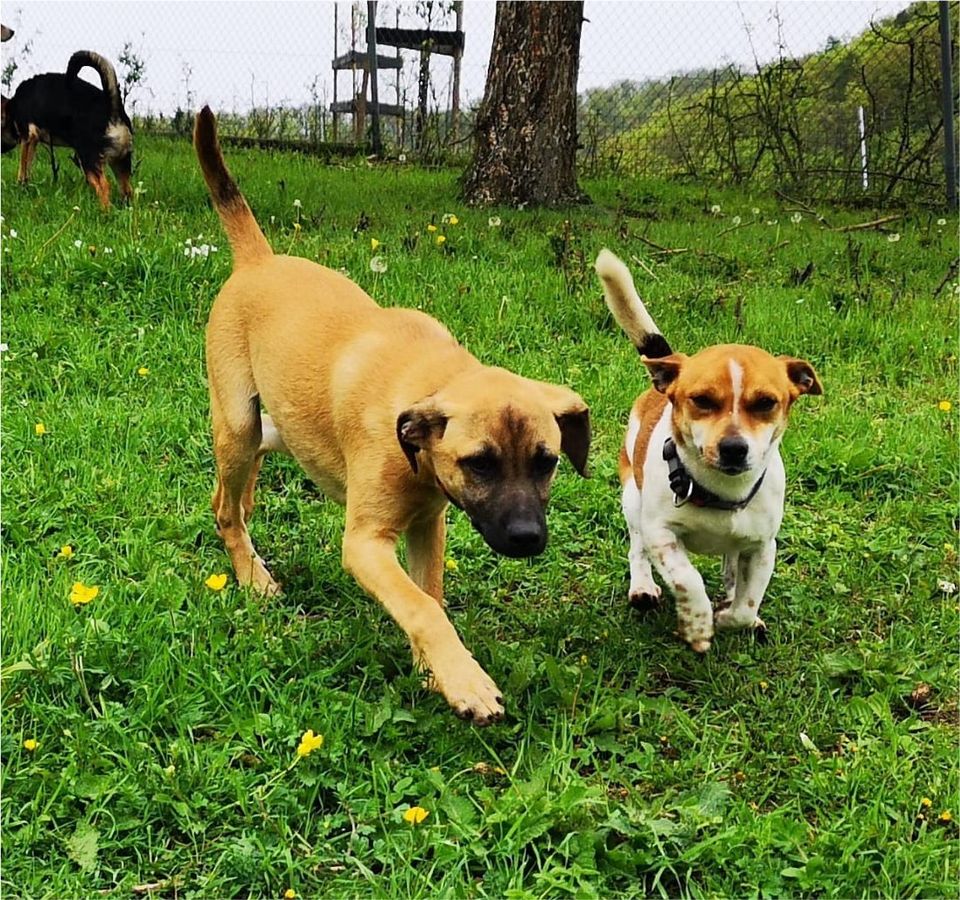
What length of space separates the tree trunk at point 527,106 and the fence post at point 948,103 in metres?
4.09

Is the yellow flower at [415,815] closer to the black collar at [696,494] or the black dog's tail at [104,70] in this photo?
the black collar at [696,494]

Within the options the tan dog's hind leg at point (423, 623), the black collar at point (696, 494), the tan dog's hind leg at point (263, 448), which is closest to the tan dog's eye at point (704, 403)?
the black collar at point (696, 494)

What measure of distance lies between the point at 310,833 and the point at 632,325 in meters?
2.54

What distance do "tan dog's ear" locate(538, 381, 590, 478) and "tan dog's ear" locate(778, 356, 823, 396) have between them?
0.89 meters

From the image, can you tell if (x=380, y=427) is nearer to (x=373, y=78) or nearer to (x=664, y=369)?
(x=664, y=369)

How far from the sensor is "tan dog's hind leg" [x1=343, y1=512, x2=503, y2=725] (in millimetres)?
2721

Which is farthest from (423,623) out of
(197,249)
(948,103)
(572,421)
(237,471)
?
(948,103)

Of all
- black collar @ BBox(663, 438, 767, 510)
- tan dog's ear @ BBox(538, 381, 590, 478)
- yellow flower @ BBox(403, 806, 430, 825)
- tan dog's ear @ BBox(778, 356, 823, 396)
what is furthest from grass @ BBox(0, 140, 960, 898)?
tan dog's ear @ BBox(778, 356, 823, 396)

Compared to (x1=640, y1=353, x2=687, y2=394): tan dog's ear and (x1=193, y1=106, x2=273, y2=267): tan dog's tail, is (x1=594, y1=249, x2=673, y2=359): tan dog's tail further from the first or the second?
(x1=193, y1=106, x2=273, y2=267): tan dog's tail

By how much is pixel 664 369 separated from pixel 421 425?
1161 millimetres

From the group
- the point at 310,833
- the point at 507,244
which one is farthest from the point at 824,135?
the point at 310,833

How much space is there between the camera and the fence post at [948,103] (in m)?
10.9

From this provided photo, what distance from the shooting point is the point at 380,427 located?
332cm

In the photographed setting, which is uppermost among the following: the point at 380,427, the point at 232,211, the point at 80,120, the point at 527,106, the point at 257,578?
the point at 527,106
